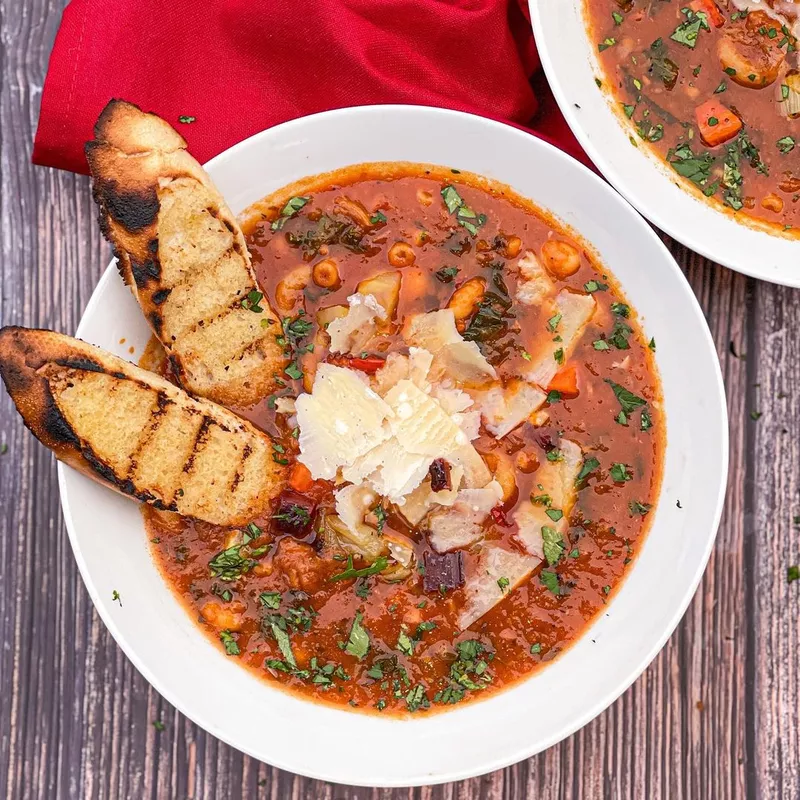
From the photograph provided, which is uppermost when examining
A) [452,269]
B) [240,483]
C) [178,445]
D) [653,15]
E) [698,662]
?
[653,15]

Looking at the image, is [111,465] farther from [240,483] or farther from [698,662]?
[698,662]

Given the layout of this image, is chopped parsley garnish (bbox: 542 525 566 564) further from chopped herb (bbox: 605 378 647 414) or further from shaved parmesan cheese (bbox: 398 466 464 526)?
chopped herb (bbox: 605 378 647 414)

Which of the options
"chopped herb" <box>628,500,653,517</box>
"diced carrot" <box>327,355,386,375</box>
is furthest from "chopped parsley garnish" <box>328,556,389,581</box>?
"chopped herb" <box>628,500,653,517</box>

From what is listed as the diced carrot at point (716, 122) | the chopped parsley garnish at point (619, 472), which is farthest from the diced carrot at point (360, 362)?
the diced carrot at point (716, 122)

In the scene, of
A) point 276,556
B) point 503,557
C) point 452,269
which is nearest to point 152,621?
point 276,556

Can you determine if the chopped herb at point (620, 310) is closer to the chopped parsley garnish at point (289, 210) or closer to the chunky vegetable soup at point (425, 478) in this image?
the chunky vegetable soup at point (425, 478)

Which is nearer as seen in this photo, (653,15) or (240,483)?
(240,483)
